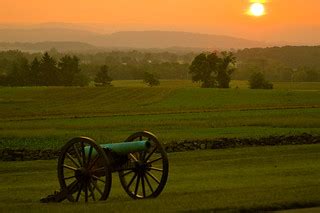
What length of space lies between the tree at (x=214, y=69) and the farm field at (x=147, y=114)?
23518mm

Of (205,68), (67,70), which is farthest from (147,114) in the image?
(67,70)

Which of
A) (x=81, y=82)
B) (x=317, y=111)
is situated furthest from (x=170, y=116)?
(x=81, y=82)

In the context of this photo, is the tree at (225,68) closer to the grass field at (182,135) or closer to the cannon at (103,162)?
the grass field at (182,135)

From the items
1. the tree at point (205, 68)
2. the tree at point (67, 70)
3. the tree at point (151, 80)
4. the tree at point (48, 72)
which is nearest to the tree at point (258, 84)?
the tree at point (205, 68)

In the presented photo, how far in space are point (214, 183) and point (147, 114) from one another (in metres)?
55.4

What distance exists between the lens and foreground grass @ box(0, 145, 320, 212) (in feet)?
45.9

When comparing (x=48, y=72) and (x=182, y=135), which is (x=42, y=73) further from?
(x=182, y=135)

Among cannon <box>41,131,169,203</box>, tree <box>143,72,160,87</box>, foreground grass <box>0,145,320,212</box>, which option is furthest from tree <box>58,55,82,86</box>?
cannon <box>41,131,169,203</box>

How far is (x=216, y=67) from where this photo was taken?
441ft

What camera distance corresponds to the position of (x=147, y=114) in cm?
7475

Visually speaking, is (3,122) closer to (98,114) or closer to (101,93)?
(98,114)

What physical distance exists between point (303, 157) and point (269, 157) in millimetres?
1494

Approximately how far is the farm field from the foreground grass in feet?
44.0

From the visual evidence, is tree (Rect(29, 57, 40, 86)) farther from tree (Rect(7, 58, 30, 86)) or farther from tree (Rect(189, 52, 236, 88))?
tree (Rect(189, 52, 236, 88))
